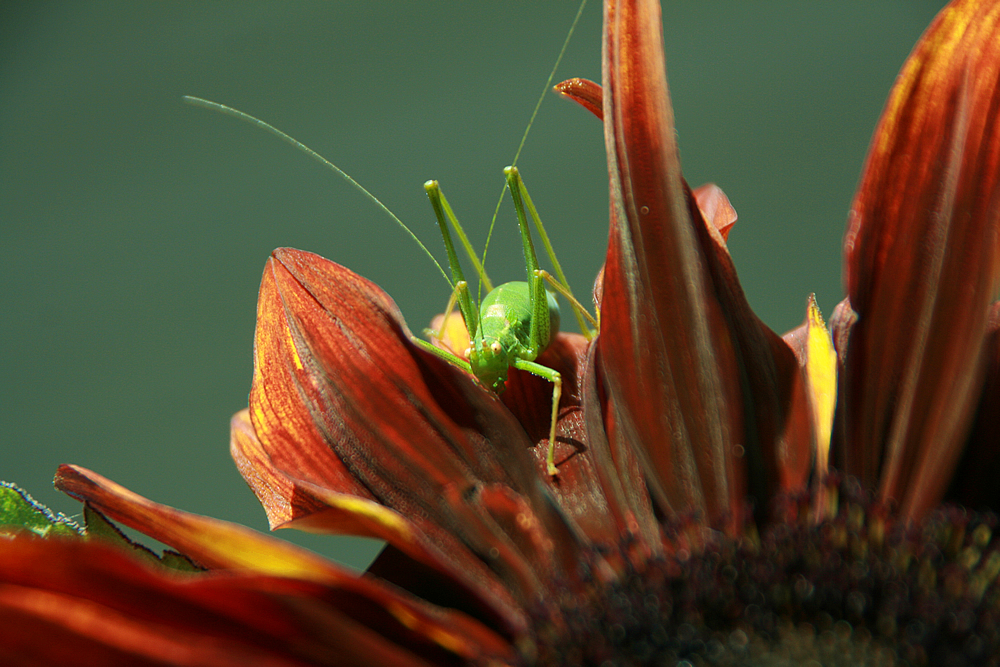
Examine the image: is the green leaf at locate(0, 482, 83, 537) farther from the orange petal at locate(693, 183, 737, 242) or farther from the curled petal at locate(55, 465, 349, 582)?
the orange petal at locate(693, 183, 737, 242)

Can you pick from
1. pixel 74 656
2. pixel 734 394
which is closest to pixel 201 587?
pixel 74 656

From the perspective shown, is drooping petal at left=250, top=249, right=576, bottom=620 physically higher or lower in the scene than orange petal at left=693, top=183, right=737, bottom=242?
lower

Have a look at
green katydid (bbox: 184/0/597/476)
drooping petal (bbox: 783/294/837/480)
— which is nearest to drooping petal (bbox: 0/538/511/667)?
drooping petal (bbox: 783/294/837/480)

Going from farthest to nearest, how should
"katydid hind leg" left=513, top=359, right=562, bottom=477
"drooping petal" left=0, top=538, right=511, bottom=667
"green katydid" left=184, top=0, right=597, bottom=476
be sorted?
"green katydid" left=184, top=0, right=597, bottom=476 < "katydid hind leg" left=513, top=359, right=562, bottom=477 < "drooping petal" left=0, top=538, right=511, bottom=667

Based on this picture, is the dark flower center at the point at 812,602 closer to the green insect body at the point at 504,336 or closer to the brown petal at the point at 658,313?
the brown petal at the point at 658,313

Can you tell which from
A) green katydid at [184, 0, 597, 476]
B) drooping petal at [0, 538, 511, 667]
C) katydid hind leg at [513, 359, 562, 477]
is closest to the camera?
drooping petal at [0, 538, 511, 667]

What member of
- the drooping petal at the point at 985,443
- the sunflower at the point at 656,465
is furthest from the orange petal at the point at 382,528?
the drooping petal at the point at 985,443

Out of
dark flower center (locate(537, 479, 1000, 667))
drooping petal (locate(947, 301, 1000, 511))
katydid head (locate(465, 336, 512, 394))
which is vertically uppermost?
drooping petal (locate(947, 301, 1000, 511))
